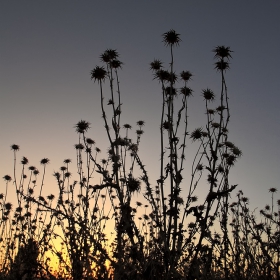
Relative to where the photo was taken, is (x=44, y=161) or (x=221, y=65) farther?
(x=44, y=161)

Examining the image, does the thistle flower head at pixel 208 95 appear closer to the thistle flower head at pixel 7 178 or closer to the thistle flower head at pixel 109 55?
the thistle flower head at pixel 109 55

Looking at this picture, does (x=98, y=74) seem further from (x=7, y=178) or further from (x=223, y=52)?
(x=7, y=178)

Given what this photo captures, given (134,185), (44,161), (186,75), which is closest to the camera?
(134,185)

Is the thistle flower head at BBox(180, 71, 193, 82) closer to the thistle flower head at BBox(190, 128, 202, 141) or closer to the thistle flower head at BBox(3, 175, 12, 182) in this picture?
the thistle flower head at BBox(190, 128, 202, 141)

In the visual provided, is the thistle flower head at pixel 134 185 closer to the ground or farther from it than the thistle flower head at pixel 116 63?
closer to the ground

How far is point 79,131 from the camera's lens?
26.1 feet

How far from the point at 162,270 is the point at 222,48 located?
4.50 m

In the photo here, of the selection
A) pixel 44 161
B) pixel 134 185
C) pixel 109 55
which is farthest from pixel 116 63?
pixel 44 161

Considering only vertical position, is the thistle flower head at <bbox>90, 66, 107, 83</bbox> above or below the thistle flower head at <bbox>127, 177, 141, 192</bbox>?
above

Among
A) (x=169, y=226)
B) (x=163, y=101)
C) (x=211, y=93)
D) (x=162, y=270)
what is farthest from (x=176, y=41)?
(x=162, y=270)

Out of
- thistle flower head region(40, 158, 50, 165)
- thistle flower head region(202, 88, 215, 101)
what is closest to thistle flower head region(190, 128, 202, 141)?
thistle flower head region(202, 88, 215, 101)

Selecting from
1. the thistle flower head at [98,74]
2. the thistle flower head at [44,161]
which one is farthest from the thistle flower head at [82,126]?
the thistle flower head at [44,161]

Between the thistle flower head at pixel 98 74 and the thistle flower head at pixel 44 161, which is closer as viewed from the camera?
the thistle flower head at pixel 98 74

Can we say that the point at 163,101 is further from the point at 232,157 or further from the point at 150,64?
the point at 232,157
